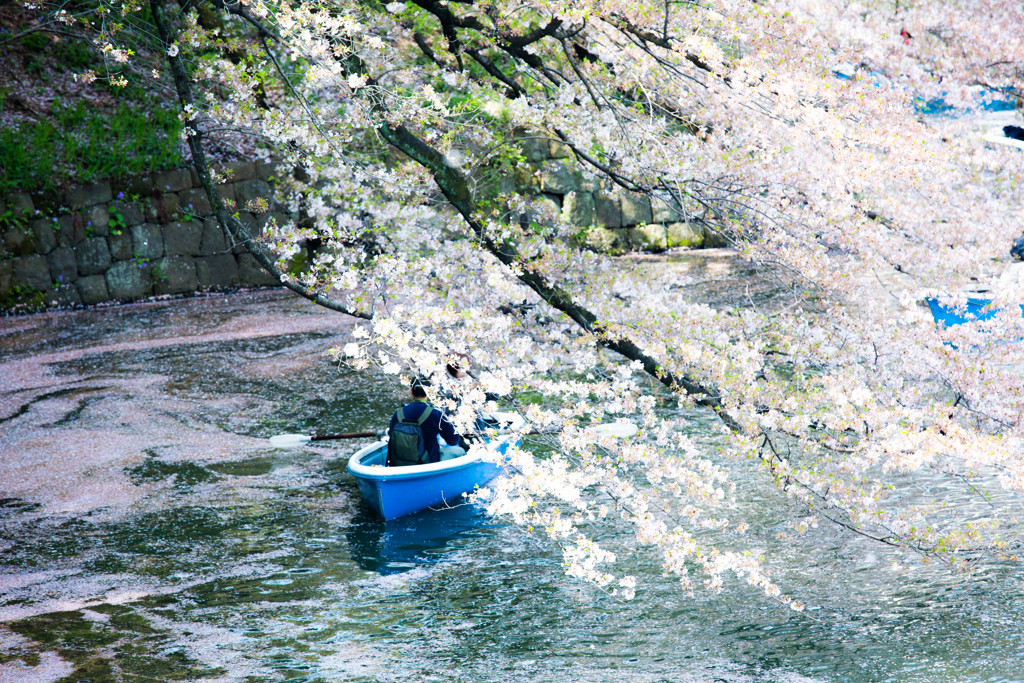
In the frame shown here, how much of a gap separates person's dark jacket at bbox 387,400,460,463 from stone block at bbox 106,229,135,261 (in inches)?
487

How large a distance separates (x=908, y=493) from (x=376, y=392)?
6.42 meters

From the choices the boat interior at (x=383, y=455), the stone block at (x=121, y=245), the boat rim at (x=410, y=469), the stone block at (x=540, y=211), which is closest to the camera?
the boat rim at (x=410, y=469)

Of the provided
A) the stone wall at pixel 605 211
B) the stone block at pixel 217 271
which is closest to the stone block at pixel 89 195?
the stone block at pixel 217 271

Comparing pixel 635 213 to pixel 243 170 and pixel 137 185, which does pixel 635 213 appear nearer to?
pixel 243 170

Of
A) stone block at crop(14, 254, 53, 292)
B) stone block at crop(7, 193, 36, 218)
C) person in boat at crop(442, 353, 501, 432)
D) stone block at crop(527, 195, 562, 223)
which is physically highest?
stone block at crop(7, 193, 36, 218)

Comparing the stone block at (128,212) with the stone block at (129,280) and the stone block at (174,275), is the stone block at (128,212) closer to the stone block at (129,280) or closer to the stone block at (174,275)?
the stone block at (129,280)

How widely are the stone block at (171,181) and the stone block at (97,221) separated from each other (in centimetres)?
116

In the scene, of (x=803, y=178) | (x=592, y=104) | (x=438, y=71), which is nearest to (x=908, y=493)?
(x=803, y=178)

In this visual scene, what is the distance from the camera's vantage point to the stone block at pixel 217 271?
704 inches

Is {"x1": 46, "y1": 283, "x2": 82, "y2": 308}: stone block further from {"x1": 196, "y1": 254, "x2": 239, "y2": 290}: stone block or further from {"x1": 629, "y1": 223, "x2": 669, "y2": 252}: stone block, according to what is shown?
{"x1": 629, "y1": 223, "x2": 669, "y2": 252}: stone block

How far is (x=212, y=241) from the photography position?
17.8 m

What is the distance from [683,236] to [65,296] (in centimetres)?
1426

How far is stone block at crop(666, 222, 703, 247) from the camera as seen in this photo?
21469mm

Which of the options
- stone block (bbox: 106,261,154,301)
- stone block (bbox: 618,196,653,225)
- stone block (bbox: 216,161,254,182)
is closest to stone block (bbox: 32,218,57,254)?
stone block (bbox: 106,261,154,301)
